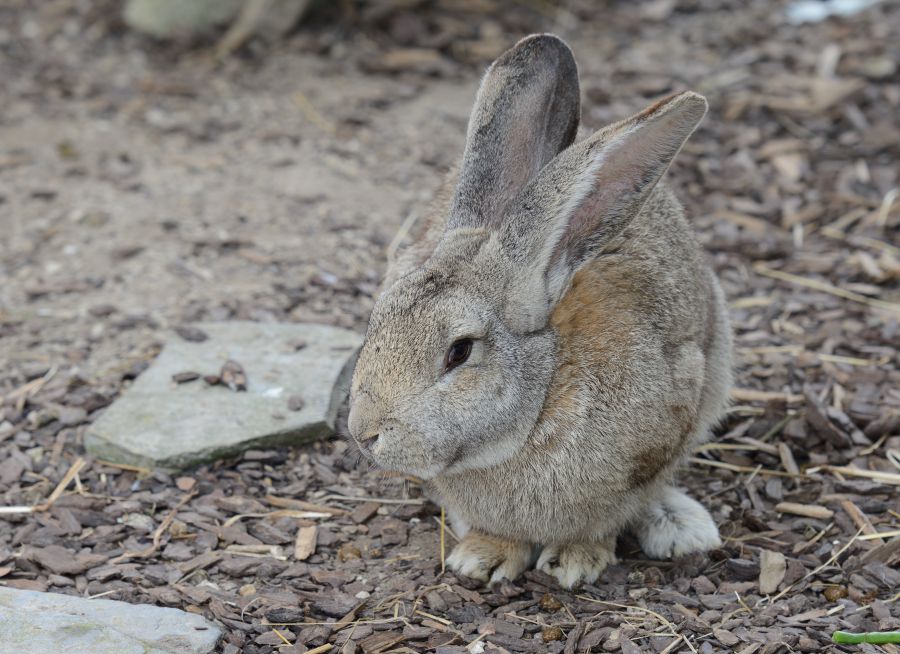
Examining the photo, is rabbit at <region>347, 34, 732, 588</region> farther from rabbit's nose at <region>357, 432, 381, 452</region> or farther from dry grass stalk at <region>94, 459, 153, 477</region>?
dry grass stalk at <region>94, 459, 153, 477</region>

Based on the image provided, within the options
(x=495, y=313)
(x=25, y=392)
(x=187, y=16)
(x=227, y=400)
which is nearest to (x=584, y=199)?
(x=495, y=313)

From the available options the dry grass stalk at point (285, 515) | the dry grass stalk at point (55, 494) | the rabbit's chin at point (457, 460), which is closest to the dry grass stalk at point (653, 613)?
the rabbit's chin at point (457, 460)

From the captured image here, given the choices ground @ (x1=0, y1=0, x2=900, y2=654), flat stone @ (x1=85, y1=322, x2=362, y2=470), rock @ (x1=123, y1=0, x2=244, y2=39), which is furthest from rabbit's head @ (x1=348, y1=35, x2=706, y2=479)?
rock @ (x1=123, y1=0, x2=244, y2=39)

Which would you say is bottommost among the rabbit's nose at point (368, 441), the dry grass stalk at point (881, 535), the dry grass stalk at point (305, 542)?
the dry grass stalk at point (881, 535)

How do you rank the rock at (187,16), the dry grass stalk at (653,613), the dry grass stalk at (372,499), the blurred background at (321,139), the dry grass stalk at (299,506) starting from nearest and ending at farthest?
1. the dry grass stalk at (653,613)
2. the dry grass stalk at (299,506)
3. the dry grass stalk at (372,499)
4. the blurred background at (321,139)
5. the rock at (187,16)

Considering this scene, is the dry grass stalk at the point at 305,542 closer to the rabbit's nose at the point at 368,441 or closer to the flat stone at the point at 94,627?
the flat stone at the point at 94,627

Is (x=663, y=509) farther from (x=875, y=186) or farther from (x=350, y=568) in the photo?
(x=875, y=186)

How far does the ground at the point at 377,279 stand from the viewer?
15.6ft

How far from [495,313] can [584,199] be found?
1.77ft

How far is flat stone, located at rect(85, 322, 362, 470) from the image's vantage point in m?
5.50

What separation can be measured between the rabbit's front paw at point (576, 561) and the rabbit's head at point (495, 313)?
65 cm

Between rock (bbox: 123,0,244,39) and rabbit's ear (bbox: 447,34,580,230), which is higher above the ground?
rabbit's ear (bbox: 447,34,580,230)

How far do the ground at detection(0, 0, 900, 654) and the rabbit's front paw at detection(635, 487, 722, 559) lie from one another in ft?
0.28

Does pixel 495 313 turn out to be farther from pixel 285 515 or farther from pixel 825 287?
pixel 825 287
